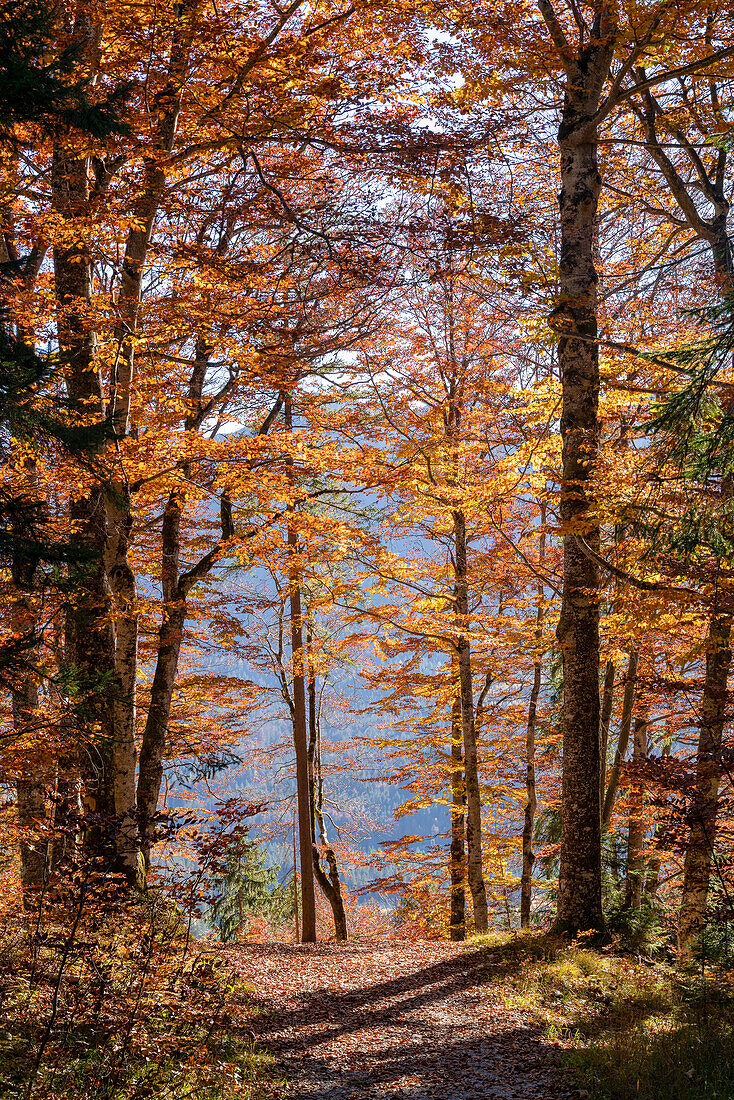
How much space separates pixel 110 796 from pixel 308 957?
3.85 m

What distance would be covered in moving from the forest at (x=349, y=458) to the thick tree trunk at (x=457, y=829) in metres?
1.67

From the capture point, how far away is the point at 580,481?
7.28 m

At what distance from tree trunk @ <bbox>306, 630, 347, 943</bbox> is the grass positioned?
22.6 feet

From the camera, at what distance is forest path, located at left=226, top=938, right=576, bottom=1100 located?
4.45m

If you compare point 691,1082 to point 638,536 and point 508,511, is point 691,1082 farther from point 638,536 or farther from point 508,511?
point 508,511

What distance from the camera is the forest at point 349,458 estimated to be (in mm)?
4453

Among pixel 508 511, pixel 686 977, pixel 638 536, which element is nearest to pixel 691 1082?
pixel 686 977

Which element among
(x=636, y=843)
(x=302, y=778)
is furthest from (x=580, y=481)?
(x=302, y=778)

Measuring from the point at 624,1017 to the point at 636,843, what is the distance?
8055mm

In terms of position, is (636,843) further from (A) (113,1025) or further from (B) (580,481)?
(A) (113,1025)

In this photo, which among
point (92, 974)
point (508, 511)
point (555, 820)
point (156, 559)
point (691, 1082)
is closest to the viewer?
point (691, 1082)

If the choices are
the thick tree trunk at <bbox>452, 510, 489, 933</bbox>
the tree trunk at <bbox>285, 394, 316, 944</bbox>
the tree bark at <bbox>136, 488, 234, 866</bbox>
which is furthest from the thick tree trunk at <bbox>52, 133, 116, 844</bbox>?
the thick tree trunk at <bbox>452, 510, 489, 933</bbox>

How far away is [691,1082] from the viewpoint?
3.83 metres

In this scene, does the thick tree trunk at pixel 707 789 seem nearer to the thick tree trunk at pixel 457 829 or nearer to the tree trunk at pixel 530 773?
the tree trunk at pixel 530 773
